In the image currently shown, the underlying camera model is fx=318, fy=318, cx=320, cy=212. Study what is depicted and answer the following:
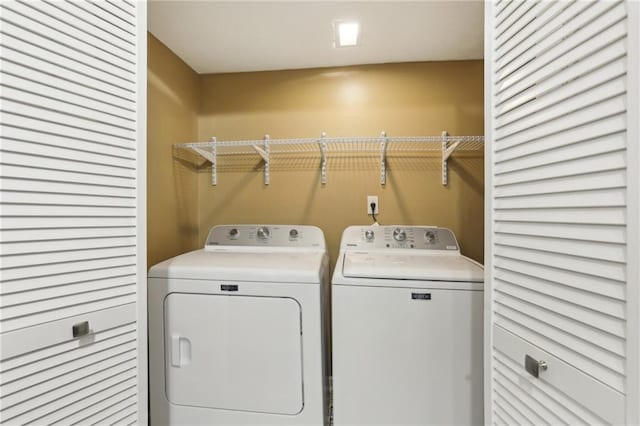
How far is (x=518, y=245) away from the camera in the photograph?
93 centimetres

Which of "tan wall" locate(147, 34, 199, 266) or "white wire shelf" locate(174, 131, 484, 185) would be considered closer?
"tan wall" locate(147, 34, 199, 266)

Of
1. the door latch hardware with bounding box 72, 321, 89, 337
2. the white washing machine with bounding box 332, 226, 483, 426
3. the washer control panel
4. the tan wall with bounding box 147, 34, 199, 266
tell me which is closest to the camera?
the door latch hardware with bounding box 72, 321, 89, 337

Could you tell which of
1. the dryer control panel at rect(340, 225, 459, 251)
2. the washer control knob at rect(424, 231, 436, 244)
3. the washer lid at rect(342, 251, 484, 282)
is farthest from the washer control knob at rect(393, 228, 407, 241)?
the washer lid at rect(342, 251, 484, 282)

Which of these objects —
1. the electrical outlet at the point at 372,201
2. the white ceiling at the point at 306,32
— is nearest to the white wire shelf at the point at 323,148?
the electrical outlet at the point at 372,201

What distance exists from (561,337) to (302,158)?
6.04 ft

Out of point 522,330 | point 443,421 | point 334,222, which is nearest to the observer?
point 522,330

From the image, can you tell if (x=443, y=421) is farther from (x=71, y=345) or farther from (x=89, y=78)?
(x=89, y=78)

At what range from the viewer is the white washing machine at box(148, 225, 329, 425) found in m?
1.44

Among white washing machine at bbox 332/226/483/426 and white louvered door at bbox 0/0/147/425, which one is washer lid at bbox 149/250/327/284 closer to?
white washing machine at bbox 332/226/483/426

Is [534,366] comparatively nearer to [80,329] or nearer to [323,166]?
[80,329]

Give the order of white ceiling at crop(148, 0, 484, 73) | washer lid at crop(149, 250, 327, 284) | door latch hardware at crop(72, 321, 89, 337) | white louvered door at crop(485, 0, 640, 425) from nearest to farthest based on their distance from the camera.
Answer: white louvered door at crop(485, 0, 640, 425) → door latch hardware at crop(72, 321, 89, 337) → washer lid at crop(149, 250, 327, 284) → white ceiling at crop(148, 0, 484, 73)

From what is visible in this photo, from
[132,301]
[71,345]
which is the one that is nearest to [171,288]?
[132,301]

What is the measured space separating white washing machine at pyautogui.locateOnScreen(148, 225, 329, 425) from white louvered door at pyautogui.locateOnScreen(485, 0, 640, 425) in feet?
2.41

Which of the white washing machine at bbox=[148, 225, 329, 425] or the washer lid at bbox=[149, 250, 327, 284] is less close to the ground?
the washer lid at bbox=[149, 250, 327, 284]
